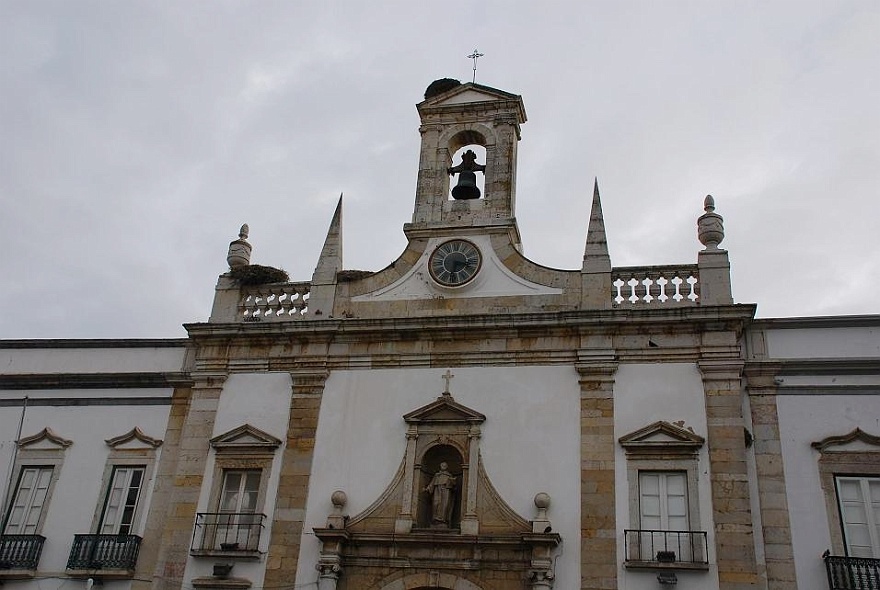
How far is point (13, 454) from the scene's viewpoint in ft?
54.5

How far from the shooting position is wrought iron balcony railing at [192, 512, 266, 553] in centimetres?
1462

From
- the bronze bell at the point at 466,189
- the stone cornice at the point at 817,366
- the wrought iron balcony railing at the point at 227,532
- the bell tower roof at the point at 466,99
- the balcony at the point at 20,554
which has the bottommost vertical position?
the balcony at the point at 20,554

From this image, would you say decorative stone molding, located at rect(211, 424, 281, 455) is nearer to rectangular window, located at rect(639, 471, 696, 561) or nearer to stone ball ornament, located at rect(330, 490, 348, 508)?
stone ball ornament, located at rect(330, 490, 348, 508)

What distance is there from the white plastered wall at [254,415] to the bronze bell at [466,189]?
4475mm

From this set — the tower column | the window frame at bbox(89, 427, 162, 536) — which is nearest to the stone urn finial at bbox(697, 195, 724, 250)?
the tower column

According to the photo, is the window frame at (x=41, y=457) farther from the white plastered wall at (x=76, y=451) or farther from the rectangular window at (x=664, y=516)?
the rectangular window at (x=664, y=516)

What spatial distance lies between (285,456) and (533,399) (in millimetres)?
4000

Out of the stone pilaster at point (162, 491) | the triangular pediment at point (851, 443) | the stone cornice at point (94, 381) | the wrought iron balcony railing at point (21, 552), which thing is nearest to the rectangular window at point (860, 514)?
the triangular pediment at point (851, 443)

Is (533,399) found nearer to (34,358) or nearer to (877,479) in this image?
(877,479)

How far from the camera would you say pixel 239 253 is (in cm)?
1725

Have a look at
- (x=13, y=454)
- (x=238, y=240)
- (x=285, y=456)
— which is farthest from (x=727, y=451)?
(x=13, y=454)

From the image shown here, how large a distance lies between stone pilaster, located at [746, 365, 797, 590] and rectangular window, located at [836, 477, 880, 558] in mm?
766

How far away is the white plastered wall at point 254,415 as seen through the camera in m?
14.7

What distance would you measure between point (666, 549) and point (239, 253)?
888cm
